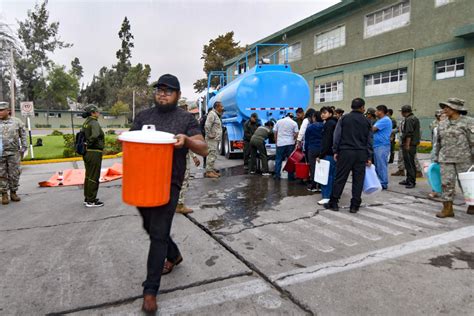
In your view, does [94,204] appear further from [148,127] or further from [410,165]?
[410,165]

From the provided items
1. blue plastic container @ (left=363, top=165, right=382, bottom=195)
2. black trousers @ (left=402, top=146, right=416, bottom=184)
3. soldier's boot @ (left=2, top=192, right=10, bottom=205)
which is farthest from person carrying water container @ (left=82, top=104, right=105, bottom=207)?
black trousers @ (left=402, top=146, right=416, bottom=184)

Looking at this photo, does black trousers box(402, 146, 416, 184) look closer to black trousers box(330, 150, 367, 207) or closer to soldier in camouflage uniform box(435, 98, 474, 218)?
soldier in camouflage uniform box(435, 98, 474, 218)

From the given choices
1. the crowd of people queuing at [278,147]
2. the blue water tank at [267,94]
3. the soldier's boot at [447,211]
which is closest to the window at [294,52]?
the blue water tank at [267,94]

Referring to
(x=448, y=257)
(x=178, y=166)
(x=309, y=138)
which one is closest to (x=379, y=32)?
Answer: (x=309, y=138)

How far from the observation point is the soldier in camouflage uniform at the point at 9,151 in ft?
20.5

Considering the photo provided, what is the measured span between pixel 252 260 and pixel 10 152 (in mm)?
5253

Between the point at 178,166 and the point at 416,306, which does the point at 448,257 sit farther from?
the point at 178,166

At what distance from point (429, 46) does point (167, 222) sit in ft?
56.8

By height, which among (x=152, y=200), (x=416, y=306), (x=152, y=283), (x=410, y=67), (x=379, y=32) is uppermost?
(x=379, y=32)

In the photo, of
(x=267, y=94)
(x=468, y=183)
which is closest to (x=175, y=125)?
(x=468, y=183)

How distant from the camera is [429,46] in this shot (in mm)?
16016

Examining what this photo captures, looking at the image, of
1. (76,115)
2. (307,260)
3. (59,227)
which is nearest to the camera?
(307,260)

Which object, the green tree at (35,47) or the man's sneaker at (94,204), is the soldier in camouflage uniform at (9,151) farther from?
the green tree at (35,47)

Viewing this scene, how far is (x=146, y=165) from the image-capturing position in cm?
248
